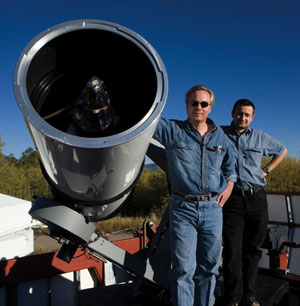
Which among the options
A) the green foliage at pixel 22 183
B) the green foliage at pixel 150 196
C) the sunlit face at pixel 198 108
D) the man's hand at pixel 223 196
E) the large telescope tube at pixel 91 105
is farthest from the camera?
the green foliage at pixel 150 196

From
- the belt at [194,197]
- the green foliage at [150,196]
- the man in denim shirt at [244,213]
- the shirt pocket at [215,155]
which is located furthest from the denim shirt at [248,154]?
the green foliage at [150,196]

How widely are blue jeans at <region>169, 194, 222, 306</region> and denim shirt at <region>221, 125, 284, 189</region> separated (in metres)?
0.72

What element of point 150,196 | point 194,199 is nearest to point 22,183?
point 150,196

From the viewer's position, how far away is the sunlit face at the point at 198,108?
2359mm

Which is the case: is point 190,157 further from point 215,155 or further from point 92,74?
point 92,74

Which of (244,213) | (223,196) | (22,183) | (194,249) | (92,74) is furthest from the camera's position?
(22,183)

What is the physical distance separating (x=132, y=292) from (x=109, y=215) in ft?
3.80

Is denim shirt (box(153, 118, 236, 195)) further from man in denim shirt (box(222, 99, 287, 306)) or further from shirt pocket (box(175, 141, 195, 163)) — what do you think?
man in denim shirt (box(222, 99, 287, 306))

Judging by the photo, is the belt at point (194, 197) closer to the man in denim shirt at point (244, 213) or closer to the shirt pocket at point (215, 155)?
the shirt pocket at point (215, 155)

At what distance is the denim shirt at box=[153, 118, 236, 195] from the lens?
2324mm

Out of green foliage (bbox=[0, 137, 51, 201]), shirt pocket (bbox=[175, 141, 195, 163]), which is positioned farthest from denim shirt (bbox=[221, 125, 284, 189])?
green foliage (bbox=[0, 137, 51, 201])

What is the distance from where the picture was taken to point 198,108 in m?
2.36

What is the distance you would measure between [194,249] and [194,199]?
0.36 metres

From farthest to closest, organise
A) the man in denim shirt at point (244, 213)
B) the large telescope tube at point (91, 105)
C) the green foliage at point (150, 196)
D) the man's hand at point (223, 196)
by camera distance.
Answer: the green foliage at point (150, 196), the man in denim shirt at point (244, 213), the man's hand at point (223, 196), the large telescope tube at point (91, 105)
